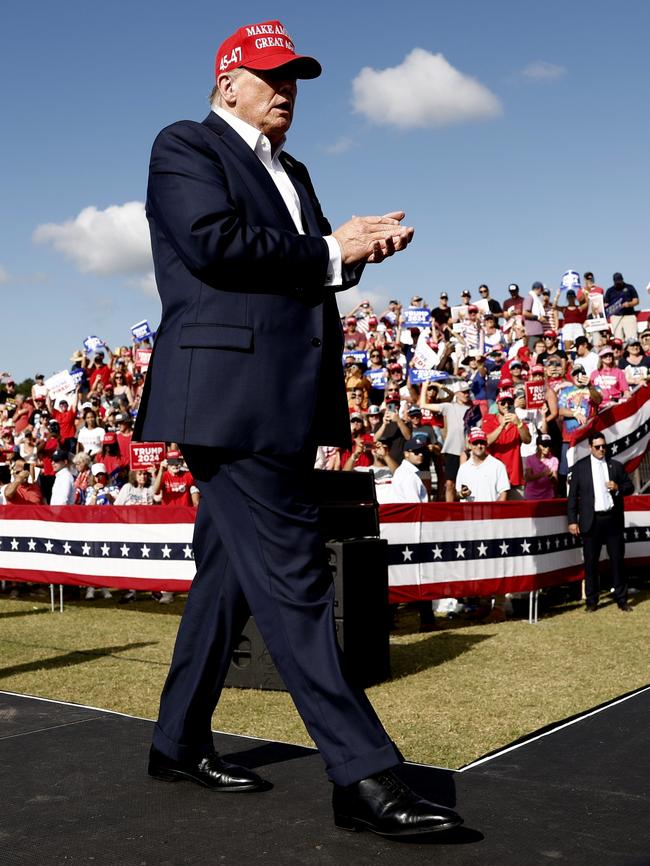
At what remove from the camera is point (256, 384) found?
2838mm

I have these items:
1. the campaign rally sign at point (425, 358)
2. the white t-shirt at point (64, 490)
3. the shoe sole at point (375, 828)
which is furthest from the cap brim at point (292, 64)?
the campaign rally sign at point (425, 358)

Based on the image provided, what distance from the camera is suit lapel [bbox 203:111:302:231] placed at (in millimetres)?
2963

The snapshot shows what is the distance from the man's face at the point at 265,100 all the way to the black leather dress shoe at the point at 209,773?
1918 millimetres

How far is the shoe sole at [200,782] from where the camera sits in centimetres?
308

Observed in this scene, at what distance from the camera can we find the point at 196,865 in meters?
2.47

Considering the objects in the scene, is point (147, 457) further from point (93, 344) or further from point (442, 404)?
point (93, 344)

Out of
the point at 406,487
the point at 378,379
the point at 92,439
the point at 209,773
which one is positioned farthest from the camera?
the point at 378,379

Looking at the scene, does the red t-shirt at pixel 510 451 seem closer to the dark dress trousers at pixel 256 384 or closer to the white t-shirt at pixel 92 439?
the white t-shirt at pixel 92 439

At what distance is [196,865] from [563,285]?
18.8m

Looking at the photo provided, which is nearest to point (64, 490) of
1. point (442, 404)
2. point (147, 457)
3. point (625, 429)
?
point (147, 457)

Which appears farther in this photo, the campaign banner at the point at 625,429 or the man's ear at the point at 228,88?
the campaign banner at the point at 625,429

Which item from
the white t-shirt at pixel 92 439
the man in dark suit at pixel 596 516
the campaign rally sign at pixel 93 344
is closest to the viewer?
the man in dark suit at pixel 596 516

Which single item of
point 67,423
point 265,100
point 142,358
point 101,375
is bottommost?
point 265,100

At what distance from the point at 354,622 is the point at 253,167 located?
12.5ft
